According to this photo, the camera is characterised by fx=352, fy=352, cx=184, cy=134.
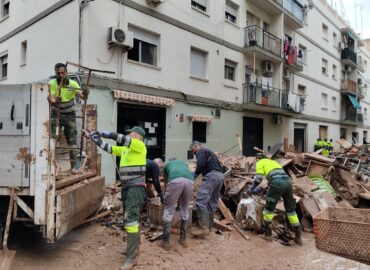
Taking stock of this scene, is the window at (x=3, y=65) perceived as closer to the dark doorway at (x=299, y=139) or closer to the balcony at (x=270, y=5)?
the balcony at (x=270, y=5)

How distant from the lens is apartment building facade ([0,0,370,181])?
36.7ft

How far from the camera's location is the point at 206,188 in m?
6.66

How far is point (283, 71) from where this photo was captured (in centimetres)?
2167

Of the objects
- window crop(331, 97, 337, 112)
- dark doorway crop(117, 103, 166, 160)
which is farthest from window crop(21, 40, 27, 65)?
window crop(331, 97, 337, 112)

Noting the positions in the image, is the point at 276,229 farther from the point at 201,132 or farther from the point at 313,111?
the point at 313,111

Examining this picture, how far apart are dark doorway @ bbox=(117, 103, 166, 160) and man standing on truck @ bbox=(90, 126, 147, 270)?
6.80 m

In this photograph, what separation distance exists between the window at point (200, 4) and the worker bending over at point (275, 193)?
10383 millimetres

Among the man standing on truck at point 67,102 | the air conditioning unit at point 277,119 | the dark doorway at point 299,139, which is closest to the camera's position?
the man standing on truck at point 67,102

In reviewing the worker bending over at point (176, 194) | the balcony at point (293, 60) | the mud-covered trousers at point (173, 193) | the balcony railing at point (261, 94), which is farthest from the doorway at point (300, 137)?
the mud-covered trousers at point (173, 193)

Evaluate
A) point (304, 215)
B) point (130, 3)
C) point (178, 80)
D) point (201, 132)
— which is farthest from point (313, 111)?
point (304, 215)

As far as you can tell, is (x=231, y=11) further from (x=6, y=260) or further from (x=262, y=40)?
(x=6, y=260)

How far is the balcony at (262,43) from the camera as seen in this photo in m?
17.8

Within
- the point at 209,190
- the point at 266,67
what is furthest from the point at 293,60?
the point at 209,190

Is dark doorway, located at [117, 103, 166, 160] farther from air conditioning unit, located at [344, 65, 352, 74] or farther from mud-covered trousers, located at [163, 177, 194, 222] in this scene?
air conditioning unit, located at [344, 65, 352, 74]
